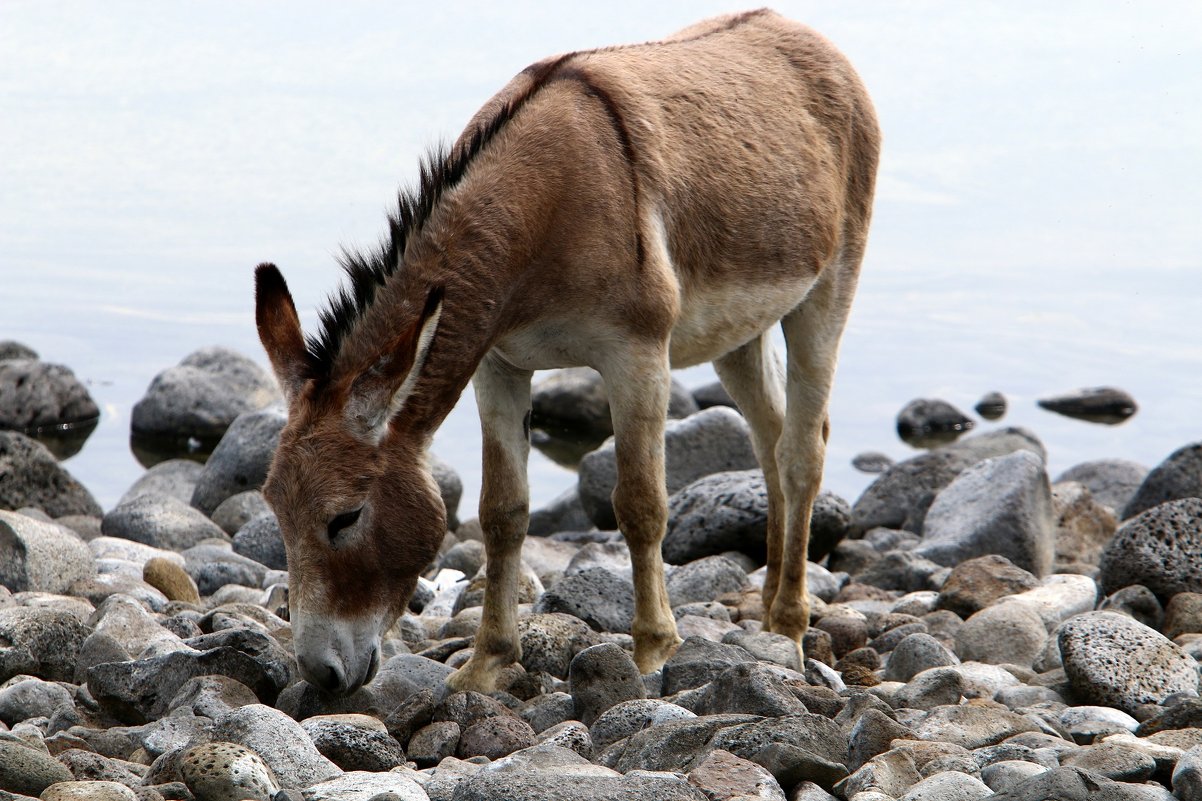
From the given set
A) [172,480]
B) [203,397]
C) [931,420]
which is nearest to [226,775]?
[172,480]

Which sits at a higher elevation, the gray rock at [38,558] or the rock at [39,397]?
the gray rock at [38,558]

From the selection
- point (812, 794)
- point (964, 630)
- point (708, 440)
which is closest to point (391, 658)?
point (812, 794)

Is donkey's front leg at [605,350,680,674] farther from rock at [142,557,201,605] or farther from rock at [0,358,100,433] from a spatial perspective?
rock at [0,358,100,433]

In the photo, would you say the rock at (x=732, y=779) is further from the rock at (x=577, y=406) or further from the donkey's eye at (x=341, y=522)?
the rock at (x=577, y=406)

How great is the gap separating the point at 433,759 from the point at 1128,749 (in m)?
2.07

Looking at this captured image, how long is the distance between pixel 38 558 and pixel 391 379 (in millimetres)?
3242

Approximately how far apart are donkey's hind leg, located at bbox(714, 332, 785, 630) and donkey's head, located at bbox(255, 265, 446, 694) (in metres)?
2.63

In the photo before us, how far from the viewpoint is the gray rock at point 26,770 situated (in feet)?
12.3

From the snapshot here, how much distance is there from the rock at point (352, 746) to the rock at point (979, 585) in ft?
12.2

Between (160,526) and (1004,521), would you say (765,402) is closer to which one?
(1004,521)

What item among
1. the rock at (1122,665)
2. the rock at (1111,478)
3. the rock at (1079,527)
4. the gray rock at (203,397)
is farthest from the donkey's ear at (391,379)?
the gray rock at (203,397)

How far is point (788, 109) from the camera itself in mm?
6281

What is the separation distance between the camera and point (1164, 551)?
6742mm

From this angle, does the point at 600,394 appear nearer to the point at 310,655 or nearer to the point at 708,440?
the point at 708,440
